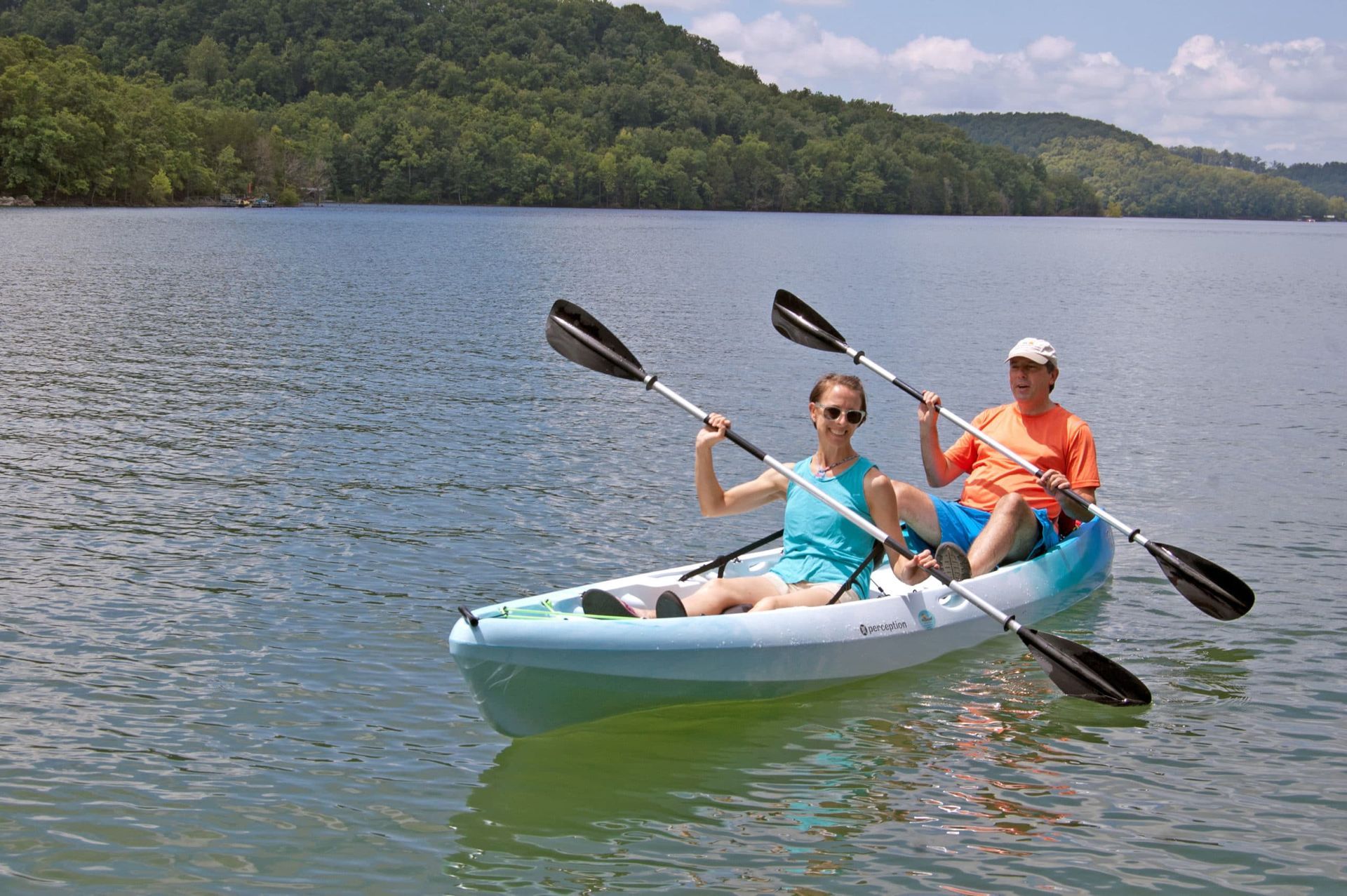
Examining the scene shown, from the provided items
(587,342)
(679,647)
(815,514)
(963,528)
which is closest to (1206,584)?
(963,528)

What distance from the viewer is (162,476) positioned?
13.7m

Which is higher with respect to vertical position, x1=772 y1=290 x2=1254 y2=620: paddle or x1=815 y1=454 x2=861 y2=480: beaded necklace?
x1=815 y1=454 x2=861 y2=480: beaded necklace

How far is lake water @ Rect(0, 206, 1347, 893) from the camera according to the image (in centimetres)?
648

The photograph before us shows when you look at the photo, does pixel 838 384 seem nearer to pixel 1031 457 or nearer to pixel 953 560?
pixel 953 560

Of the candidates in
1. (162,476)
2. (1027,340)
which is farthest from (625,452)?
(1027,340)

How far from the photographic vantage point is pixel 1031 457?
32.5 feet

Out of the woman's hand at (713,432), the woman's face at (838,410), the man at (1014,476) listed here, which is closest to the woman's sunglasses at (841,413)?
the woman's face at (838,410)

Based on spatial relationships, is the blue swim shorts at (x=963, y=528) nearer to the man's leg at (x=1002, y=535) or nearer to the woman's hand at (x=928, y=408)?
the man's leg at (x=1002, y=535)

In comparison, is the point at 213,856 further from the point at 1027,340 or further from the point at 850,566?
the point at 1027,340

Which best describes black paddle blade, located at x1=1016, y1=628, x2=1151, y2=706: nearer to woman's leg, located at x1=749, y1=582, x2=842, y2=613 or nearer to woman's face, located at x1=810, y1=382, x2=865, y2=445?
woman's leg, located at x1=749, y1=582, x2=842, y2=613

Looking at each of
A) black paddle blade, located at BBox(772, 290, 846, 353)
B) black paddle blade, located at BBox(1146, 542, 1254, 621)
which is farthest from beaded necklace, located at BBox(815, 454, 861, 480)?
black paddle blade, located at BBox(772, 290, 846, 353)

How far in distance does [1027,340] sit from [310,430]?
955cm

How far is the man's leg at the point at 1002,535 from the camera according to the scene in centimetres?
939

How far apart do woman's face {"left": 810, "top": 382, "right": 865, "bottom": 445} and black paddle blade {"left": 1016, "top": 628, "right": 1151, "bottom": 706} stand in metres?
1.60
